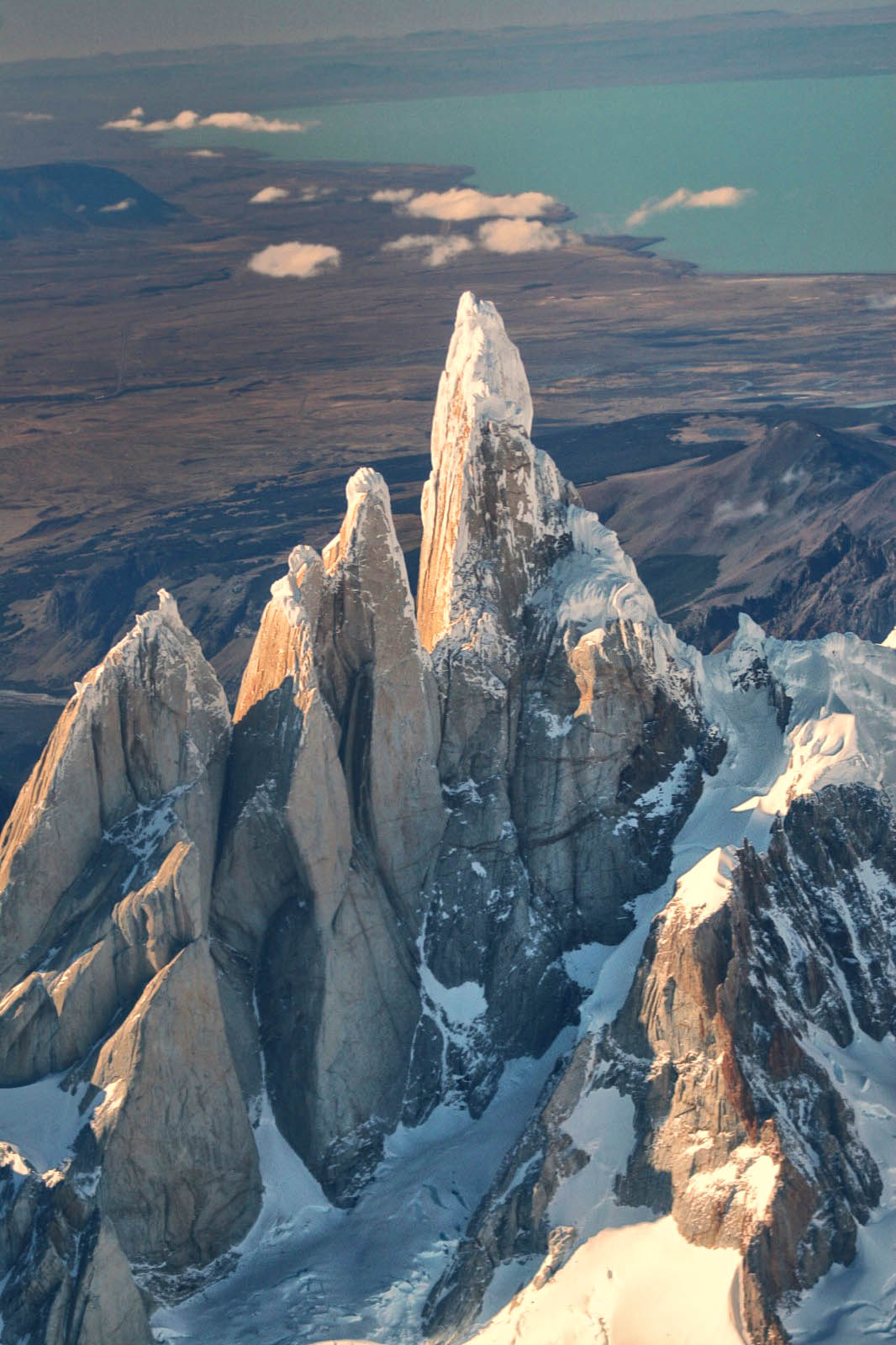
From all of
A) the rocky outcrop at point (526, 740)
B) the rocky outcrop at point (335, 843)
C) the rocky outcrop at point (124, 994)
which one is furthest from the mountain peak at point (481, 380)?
the rocky outcrop at point (124, 994)

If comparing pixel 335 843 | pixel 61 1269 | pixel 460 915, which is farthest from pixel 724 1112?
pixel 61 1269

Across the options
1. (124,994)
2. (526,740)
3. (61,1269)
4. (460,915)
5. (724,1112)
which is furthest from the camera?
(526,740)

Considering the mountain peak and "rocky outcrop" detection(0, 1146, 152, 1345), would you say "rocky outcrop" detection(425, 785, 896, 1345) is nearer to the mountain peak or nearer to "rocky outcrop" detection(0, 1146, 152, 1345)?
"rocky outcrop" detection(0, 1146, 152, 1345)

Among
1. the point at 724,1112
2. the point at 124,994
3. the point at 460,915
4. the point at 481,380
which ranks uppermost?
the point at 481,380

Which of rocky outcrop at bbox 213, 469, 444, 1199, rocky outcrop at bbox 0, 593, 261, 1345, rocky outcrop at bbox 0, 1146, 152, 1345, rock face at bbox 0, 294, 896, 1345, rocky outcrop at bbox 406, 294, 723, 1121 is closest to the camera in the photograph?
rocky outcrop at bbox 0, 1146, 152, 1345

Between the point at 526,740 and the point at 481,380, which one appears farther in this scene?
the point at 481,380

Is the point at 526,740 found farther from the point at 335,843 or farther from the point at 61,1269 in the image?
the point at 61,1269

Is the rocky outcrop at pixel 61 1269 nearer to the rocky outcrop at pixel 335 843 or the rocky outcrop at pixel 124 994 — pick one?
the rocky outcrop at pixel 124 994

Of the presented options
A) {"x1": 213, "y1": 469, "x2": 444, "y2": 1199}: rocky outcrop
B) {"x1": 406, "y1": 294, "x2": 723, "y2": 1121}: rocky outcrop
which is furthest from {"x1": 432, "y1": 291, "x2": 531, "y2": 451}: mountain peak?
{"x1": 213, "y1": 469, "x2": 444, "y2": 1199}: rocky outcrop

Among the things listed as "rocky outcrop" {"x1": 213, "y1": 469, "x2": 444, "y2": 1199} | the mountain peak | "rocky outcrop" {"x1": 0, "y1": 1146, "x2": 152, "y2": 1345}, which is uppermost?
the mountain peak
